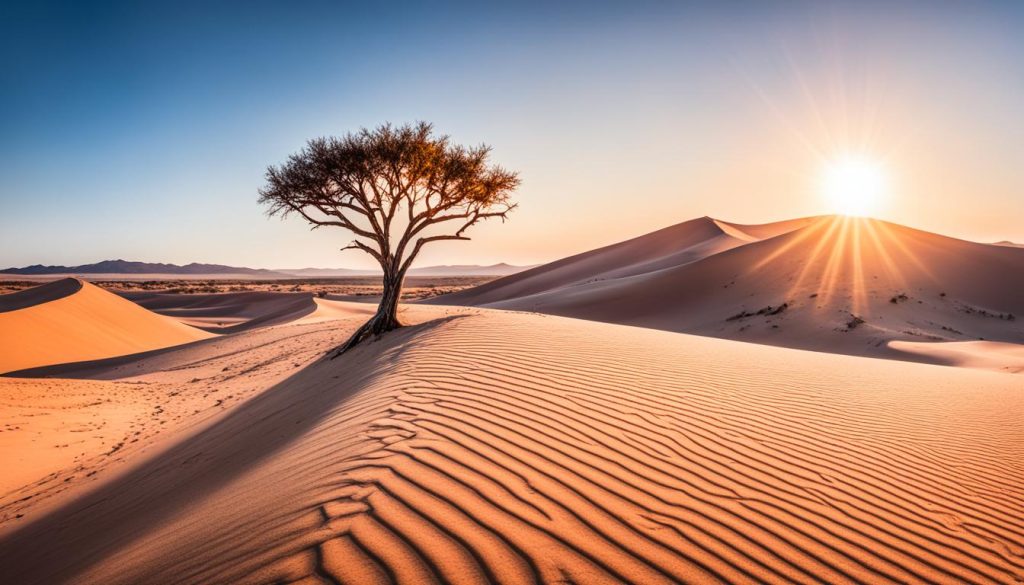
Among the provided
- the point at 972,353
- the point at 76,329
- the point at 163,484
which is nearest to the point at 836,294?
the point at 972,353

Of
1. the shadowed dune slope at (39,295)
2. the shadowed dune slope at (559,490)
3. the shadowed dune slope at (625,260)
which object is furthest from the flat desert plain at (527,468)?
the shadowed dune slope at (625,260)

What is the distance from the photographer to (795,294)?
61.9 feet

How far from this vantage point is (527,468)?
112 inches

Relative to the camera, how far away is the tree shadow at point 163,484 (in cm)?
335

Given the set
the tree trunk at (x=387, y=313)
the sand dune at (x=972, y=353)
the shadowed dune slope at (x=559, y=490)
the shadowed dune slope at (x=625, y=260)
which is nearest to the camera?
the shadowed dune slope at (x=559, y=490)

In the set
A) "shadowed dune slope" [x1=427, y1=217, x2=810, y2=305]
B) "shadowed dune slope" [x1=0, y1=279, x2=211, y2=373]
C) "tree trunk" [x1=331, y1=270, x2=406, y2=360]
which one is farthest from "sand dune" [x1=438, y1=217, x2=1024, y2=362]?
"shadowed dune slope" [x1=0, y1=279, x2=211, y2=373]

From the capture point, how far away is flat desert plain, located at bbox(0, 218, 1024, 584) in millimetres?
2148

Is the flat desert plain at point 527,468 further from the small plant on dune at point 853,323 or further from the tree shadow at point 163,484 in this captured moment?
the small plant on dune at point 853,323

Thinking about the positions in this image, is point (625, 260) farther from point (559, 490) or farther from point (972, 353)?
point (559, 490)

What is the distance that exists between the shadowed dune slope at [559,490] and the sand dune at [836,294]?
1002 cm

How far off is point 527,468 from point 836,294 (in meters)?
19.7

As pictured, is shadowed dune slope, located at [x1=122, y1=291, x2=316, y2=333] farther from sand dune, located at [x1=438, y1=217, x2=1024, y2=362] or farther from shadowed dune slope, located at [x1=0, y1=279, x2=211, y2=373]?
sand dune, located at [x1=438, y1=217, x2=1024, y2=362]

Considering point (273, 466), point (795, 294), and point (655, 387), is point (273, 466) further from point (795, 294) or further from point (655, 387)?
point (795, 294)

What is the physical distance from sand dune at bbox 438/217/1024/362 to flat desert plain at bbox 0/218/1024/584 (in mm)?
5235
